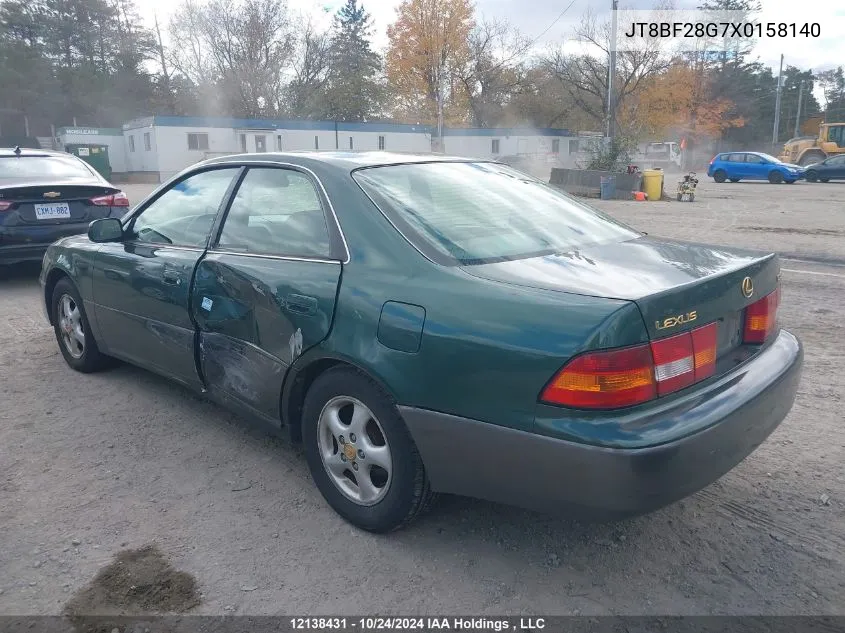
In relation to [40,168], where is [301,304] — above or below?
below

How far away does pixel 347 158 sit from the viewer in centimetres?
318

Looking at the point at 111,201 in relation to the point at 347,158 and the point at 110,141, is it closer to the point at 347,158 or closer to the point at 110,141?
the point at 347,158

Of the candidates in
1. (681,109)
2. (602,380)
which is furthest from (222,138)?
(602,380)

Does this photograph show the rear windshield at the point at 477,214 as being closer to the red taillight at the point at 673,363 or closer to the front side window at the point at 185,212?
the red taillight at the point at 673,363

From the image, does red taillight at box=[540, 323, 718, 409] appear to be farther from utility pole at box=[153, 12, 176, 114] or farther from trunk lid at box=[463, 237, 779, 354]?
utility pole at box=[153, 12, 176, 114]

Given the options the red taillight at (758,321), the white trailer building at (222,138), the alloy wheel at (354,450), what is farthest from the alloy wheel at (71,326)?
the white trailer building at (222,138)

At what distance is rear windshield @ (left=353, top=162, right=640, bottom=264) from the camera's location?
105 inches

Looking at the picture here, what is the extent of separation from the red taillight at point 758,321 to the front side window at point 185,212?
8.13 ft

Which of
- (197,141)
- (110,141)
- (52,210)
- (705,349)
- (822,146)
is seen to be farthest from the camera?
(110,141)

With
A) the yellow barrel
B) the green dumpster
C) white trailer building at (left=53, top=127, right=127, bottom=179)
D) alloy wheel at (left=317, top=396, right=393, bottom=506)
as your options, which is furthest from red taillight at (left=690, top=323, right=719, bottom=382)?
white trailer building at (left=53, top=127, right=127, bottom=179)

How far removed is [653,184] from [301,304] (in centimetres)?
1963

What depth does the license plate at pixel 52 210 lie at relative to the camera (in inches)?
285

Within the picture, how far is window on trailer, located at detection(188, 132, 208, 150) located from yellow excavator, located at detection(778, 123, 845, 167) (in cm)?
3304

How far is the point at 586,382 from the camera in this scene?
211cm
